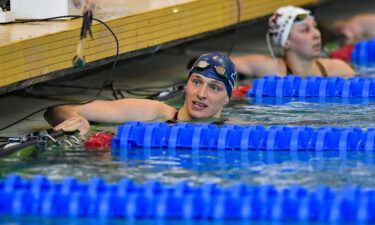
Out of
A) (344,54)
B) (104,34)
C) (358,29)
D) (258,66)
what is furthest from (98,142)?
(358,29)

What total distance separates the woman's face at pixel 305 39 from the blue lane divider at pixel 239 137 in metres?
2.39

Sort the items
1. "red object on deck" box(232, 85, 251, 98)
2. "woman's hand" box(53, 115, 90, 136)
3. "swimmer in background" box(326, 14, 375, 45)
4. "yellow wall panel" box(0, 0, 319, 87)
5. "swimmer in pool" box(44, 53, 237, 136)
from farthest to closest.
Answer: "swimmer in background" box(326, 14, 375, 45) → "red object on deck" box(232, 85, 251, 98) → "swimmer in pool" box(44, 53, 237, 136) → "yellow wall panel" box(0, 0, 319, 87) → "woman's hand" box(53, 115, 90, 136)

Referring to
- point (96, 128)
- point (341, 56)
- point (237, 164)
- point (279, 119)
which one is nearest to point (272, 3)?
point (341, 56)

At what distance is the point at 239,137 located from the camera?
542cm

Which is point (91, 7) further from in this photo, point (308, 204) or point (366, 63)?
point (366, 63)

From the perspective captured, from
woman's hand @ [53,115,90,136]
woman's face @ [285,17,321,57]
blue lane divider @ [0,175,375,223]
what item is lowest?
blue lane divider @ [0,175,375,223]

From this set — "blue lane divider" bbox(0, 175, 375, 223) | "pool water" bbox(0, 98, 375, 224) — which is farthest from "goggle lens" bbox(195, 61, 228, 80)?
"blue lane divider" bbox(0, 175, 375, 223)

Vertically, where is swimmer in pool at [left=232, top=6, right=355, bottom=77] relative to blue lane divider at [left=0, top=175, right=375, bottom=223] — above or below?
above

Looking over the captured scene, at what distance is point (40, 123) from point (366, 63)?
383 centimetres

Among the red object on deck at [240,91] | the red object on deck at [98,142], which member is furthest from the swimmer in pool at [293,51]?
the red object on deck at [98,142]

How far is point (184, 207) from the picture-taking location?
4145mm

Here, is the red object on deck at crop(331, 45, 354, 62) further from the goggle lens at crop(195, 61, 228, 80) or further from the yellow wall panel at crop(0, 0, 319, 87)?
the goggle lens at crop(195, 61, 228, 80)

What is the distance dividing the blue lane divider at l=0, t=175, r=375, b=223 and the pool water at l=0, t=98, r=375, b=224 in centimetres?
24

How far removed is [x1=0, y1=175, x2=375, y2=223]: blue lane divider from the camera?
408 cm
